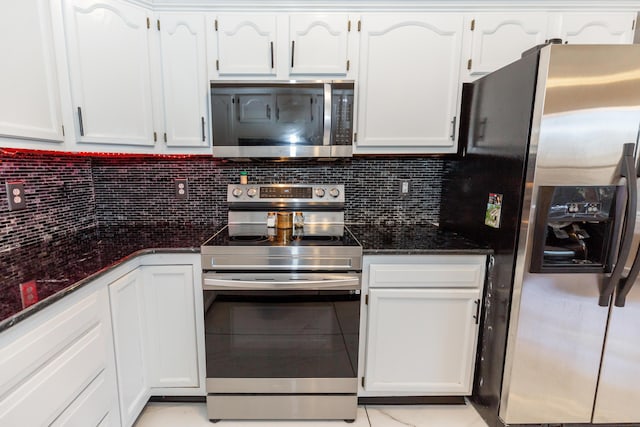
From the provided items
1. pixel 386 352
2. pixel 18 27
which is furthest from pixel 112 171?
pixel 386 352

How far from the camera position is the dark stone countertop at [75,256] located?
895mm

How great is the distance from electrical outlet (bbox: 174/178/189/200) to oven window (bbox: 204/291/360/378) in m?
0.83

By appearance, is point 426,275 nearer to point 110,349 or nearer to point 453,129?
point 453,129

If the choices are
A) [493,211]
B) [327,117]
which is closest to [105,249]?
[327,117]

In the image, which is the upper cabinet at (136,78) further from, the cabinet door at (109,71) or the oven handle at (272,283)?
the oven handle at (272,283)

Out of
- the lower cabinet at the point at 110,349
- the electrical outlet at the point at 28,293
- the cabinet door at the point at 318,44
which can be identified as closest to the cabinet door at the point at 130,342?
the lower cabinet at the point at 110,349

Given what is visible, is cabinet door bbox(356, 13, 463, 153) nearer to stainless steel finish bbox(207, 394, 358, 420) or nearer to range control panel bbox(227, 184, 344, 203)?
range control panel bbox(227, 184, 344, 203)

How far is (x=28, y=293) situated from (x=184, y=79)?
4.00 feet

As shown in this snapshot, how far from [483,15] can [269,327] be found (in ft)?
6.51

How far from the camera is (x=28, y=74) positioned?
115cm

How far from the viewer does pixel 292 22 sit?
1.57 meters

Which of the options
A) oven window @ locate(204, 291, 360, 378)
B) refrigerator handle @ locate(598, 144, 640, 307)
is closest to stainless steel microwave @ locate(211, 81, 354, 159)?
oven window @ locate(204, 291, 360, 378)

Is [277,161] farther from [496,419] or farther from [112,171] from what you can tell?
[496,419]

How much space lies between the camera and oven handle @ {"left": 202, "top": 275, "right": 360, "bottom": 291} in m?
1.40
